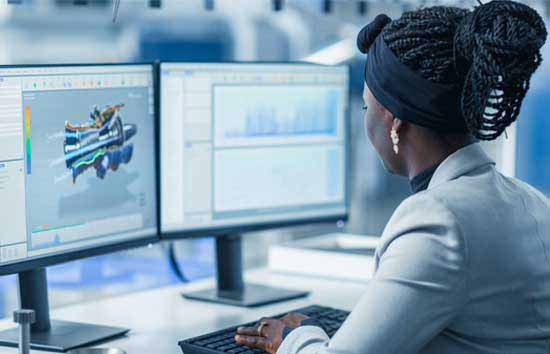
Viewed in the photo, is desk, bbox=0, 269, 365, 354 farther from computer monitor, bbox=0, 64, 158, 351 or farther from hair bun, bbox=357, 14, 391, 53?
hair bun, bbox=357, 14, 391, 53

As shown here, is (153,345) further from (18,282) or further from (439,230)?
(439,230)

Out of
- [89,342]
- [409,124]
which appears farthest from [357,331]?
[89,342]

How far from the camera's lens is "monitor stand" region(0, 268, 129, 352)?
5.09 feet

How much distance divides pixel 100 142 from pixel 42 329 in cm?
33

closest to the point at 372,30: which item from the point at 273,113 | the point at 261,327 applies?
the point at 261,327

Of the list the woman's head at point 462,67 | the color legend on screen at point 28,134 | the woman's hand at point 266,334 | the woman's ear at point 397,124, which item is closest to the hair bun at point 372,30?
the woman's head at point 462,67

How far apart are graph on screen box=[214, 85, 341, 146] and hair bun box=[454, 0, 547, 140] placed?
28.7 inches

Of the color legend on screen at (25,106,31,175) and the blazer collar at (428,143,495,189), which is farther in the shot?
the color legend on screen at (25,106,31,175)

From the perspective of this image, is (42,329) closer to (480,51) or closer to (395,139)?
(395,139)

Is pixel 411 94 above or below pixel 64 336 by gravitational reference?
above

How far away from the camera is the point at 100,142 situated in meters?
1.64

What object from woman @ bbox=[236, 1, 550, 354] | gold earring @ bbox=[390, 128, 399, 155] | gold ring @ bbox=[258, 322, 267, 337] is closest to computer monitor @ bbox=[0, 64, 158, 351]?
gold ring @ bbox=[258, 322, 267, 337]

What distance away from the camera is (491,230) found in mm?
1180

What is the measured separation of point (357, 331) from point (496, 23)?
0.42 meters
